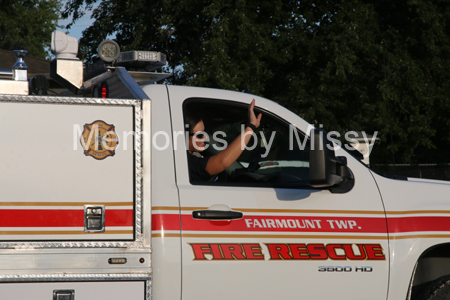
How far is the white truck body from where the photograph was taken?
2.59 meters

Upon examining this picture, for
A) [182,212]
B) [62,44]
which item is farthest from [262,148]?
[62,44]

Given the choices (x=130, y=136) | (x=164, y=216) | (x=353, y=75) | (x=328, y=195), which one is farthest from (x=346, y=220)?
(x=353, y=75)

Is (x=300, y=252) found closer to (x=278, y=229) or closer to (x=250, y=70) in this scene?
(x=278, y=229)

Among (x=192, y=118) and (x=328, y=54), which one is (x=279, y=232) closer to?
(x=192, y=118)

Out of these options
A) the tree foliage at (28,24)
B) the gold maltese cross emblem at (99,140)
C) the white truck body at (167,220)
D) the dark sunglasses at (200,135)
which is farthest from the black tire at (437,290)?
the tree foliage at (28,24)

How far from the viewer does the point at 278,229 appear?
2.95 meters

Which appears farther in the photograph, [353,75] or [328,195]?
[353,75]

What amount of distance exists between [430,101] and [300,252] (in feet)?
39.4

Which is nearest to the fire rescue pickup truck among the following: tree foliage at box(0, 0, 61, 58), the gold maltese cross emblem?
the gold maltese cross emblem

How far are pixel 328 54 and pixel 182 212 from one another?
446 inches

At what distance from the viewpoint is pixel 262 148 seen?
3584 mm

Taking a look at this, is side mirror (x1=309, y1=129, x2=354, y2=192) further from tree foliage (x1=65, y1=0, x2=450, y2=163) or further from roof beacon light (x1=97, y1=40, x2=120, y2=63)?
tree foliage (x1=65, y1=0, x2=450, y2=163)

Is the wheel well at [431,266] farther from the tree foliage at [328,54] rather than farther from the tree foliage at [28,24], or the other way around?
the tree foliage at [28,24]

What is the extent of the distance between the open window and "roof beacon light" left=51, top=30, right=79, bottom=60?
107 cm
